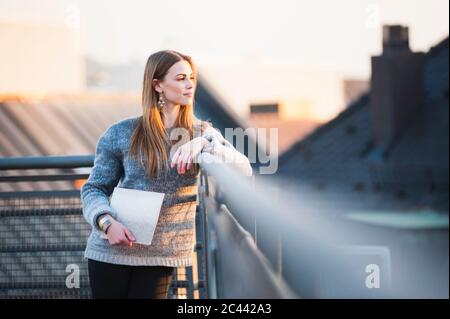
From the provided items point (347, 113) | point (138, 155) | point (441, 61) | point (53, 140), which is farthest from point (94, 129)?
point (138, 155)

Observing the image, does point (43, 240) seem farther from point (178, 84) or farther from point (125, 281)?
point (178, 84)

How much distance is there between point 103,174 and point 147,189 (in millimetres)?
230

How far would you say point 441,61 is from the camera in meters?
33.5

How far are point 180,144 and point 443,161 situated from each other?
2862 cm

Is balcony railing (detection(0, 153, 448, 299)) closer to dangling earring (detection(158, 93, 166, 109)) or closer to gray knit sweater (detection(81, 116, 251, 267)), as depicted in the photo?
gray knit sweater (detection(81, 116, 251, 267))

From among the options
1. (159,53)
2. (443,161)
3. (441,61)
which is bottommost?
(159,53)

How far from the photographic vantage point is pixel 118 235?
3.97m

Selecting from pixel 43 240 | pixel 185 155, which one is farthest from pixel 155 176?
pixel 43 240

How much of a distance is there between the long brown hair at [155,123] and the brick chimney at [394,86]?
2870 cm

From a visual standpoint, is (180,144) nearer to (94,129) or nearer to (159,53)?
(159,53)

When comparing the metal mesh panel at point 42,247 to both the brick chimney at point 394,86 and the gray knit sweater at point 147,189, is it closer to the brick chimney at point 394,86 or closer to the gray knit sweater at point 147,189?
the gray knit sweater at point 147,189

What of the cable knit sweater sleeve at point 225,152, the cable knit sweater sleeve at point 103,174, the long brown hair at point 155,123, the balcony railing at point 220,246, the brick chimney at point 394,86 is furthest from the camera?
the brick chimney at point 394,86

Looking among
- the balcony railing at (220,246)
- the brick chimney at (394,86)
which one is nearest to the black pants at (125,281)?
the balcony railing at (220,246)

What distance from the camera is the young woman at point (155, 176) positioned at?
406 cm
